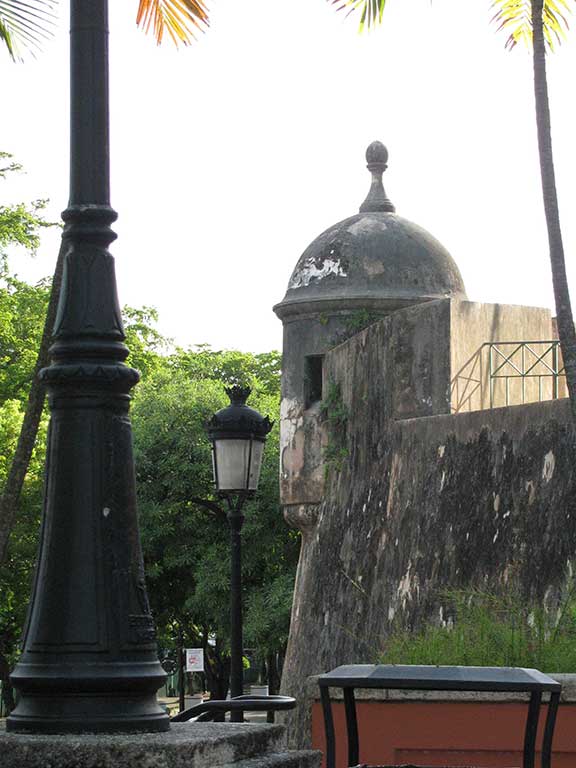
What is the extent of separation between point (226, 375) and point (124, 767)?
48497 millimetres

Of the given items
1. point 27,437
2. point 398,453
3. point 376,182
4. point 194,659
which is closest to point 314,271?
point 376,182

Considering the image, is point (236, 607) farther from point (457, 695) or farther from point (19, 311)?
point (19, 311)

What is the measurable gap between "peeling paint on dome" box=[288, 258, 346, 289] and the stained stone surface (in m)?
18.6

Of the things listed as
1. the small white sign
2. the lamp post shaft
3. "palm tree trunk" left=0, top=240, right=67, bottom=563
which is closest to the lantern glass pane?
the lamp post shaft

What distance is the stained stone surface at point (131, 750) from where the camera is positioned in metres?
4.54

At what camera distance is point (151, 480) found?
120 feet

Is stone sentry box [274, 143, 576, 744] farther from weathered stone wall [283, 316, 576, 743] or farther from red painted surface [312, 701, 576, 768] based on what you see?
red painted surface [312, 701, 576, 768]

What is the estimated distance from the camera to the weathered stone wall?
15422 mm

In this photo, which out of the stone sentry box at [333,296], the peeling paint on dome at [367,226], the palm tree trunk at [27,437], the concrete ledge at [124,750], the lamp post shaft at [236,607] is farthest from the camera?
the peeling paint on dome at [367,226]

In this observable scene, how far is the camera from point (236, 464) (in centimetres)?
1320

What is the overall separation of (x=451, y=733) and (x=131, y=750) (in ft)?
12.6

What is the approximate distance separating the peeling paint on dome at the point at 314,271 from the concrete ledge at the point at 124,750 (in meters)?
18.7

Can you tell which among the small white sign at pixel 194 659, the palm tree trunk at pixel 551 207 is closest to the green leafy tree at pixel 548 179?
the palm tree trunk at pixel 551 207

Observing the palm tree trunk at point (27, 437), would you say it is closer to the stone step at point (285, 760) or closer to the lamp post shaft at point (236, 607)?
the lamp post shaft at point (236, 607)
